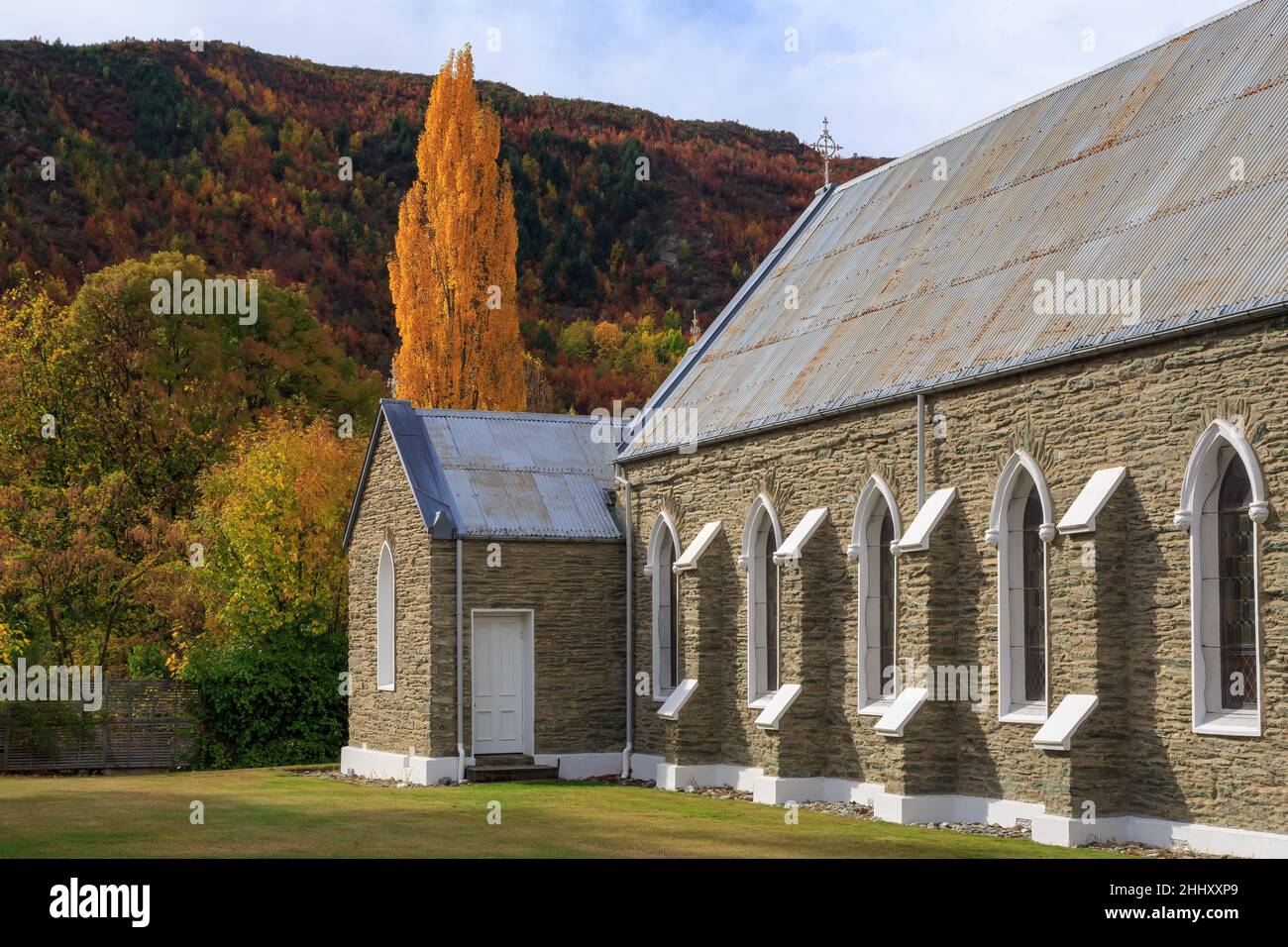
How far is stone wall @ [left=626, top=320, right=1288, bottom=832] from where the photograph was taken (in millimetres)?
15578

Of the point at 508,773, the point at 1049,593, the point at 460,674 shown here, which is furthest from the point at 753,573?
the point at 1049,593

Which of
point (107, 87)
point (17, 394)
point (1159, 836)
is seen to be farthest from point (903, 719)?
point (107, 87)

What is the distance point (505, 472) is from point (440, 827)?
11498 millimetres

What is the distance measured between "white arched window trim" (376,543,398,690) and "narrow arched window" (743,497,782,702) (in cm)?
762

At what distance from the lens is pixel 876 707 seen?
69.5ft

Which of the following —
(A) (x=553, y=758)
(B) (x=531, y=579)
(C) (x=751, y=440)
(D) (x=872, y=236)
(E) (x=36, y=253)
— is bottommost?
(A) (x=553, y=758)

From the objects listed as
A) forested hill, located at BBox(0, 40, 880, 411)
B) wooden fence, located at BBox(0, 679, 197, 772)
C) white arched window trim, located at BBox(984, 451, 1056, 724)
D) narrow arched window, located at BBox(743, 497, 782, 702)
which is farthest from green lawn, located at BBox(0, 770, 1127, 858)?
forested hill, located at BBox(0, 40, 880, 411)

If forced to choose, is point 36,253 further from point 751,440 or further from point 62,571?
point 751,440

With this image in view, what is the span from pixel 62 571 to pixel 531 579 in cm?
1543

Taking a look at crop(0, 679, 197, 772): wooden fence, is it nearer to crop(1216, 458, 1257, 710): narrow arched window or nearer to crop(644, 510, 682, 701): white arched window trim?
crop(644, 510, 682, 701): white arched window trim

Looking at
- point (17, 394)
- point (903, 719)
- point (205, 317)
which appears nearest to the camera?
point (903, 719)

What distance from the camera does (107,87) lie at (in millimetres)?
90188

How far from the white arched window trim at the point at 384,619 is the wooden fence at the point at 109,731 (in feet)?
28.5

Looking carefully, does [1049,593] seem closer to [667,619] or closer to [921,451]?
[921,451]
